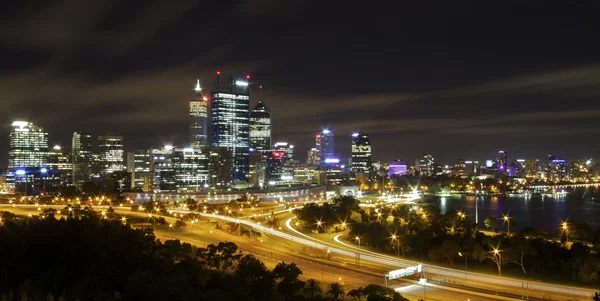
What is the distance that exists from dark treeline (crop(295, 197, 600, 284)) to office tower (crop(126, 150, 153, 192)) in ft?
189

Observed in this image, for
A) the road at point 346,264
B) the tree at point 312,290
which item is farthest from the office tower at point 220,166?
the tree at point 312,290

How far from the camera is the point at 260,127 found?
10581 cm

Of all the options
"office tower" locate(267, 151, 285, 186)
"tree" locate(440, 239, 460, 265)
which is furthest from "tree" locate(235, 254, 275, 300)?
"office tower" locate(267, 151, 285, 186)

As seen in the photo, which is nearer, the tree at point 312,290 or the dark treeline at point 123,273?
the dark treeline at point 123,273

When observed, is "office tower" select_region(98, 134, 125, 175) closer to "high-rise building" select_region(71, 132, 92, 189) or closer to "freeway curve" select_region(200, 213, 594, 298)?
"high-rise building" select_region(71, 132, 92, 189)

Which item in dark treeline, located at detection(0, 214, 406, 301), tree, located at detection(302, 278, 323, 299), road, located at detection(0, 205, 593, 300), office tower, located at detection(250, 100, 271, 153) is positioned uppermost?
office tower, located at detection(250, 100, 271, 153)

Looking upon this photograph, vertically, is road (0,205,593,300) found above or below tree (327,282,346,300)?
below

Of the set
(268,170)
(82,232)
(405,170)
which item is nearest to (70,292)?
(82,232)

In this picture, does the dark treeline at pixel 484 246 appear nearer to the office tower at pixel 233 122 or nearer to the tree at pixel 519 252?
the tree at pixel 519 252

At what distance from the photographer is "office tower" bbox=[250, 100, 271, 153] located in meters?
104

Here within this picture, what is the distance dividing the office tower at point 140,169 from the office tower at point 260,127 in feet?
72.2

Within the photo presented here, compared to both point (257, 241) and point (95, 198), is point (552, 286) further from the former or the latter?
point (95, 198)

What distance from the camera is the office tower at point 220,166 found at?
79.5 metres

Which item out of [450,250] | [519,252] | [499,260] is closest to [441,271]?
[450,250]
